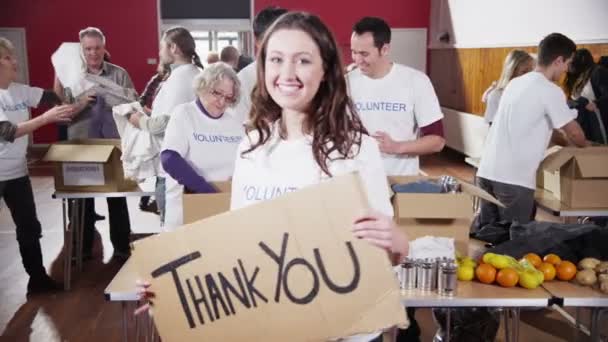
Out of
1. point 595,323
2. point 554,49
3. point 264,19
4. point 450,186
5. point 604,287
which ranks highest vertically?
point 264,19

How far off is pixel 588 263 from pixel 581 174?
1.07 m

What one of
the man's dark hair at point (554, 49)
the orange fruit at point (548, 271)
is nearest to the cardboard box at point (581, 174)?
the man's dark hair at point (554, 49)

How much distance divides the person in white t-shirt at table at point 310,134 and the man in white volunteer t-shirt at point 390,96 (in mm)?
1350

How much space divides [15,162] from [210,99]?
4.63 ft

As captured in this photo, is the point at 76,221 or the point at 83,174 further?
the point at 76,221

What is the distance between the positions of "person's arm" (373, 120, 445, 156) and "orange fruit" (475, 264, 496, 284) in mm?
658

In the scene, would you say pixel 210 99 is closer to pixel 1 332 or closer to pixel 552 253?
pixel 552 253

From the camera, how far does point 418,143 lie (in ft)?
8.38

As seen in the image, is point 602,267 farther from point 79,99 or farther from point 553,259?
point 79,99

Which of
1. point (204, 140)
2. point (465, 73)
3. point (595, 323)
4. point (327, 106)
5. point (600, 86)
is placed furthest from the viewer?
point (465, 73)

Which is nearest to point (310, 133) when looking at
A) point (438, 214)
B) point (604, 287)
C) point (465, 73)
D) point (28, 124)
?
point (438, 214)

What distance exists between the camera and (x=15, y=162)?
3.36 meters

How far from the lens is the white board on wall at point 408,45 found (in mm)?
10172

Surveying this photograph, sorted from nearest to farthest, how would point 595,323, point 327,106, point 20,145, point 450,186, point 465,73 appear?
point 327,106 < point 595,323 < point 450,186 < point 20,145 < point 465,73
